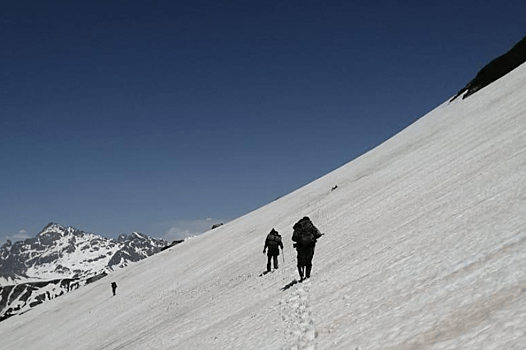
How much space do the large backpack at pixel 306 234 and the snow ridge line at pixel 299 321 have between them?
1.49 m

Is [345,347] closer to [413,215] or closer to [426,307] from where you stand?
[426,307]

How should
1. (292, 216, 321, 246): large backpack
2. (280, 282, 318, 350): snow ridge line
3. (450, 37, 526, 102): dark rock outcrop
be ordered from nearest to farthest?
(280, 282, 318, 350): snow ridge line → (292, 216, 321, 246): large backpack → (450, 37, 526, 102): dark rock outcrop

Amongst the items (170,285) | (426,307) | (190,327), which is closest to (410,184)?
(190,327)

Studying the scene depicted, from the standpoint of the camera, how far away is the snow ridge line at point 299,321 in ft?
26.6

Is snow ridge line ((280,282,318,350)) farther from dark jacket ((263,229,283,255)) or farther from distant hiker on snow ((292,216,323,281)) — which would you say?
dark jacket ((263,229,283,255))

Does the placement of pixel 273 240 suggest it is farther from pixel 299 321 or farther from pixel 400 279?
pixel 400 279

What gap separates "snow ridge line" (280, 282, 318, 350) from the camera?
8.12 m

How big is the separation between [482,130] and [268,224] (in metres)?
21.6

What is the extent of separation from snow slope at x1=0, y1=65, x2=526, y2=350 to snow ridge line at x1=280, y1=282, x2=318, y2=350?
2.0 inches

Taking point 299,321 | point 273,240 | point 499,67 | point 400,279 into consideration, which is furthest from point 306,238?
point 499,67

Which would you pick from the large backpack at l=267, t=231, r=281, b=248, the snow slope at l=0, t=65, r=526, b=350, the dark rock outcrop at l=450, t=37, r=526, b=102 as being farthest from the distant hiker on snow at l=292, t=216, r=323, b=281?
the dark rock outcrop at l=450, t=37, r=526, b=102

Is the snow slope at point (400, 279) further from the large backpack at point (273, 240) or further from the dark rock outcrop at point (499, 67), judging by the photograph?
the dark rock outcrop at point (499, 67)

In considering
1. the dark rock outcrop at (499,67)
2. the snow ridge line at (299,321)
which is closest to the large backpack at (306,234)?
the snow ridge line at (299,321)

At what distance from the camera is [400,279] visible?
9.16 meters
